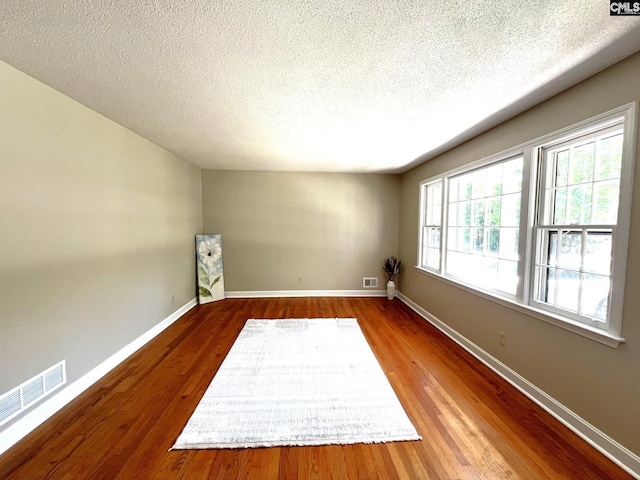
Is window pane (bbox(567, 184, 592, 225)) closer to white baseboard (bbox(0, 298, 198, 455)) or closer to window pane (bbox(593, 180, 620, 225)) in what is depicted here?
window pane (bbox(593, 180, 620, 225))

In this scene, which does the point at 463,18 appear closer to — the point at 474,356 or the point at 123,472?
the point at 474,356

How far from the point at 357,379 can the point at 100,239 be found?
2660 millimetres

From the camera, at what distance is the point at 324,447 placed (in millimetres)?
1468

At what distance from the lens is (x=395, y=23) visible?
46.2 inches

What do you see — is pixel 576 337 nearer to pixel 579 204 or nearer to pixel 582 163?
pixel 579 204

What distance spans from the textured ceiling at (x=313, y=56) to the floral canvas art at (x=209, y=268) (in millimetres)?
2252

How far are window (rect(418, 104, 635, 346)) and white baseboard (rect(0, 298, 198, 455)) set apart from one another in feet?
12.2

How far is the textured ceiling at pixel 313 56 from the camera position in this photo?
1.12 m

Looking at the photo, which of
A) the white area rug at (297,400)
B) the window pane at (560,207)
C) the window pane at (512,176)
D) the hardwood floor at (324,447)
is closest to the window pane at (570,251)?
the window pane at (560,207)

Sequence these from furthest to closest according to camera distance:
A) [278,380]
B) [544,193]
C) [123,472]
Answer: [278,380], [544,193], [123,472]

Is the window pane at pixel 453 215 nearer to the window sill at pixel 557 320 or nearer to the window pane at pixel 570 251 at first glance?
the window sill at pixel 557 320

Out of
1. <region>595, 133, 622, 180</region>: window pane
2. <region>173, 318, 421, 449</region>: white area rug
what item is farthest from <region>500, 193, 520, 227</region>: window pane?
<region>173, 318, 421, 449</region>: white area rug

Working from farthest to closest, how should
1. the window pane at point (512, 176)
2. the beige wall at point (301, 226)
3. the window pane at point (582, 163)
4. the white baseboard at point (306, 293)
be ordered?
the white baseboard at point (306, 293), the beige wall at point (301, 226), the window pane at point (512, 176), the window pane at point (582, 163)

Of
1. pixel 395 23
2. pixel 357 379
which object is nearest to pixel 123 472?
pixel 357 379
